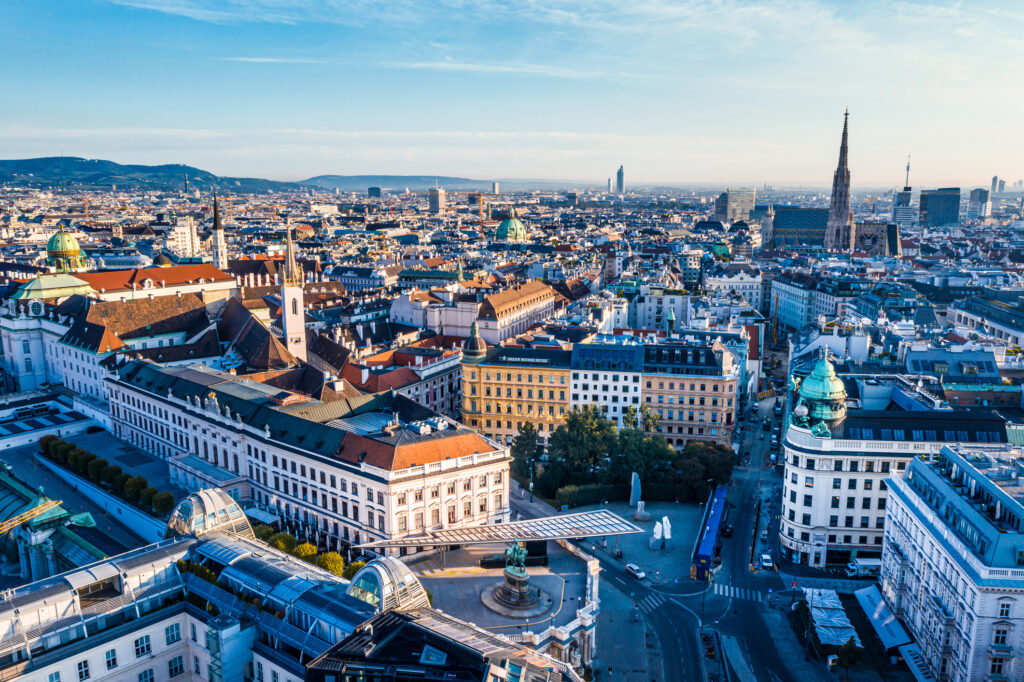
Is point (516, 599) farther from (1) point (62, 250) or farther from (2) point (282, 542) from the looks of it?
(1) point (62, 250)

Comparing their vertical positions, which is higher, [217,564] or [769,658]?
[217,564]

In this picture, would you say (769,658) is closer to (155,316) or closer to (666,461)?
(666,461)

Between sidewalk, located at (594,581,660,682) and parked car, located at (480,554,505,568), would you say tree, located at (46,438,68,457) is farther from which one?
sidewalk, located at (594,581,660,682)

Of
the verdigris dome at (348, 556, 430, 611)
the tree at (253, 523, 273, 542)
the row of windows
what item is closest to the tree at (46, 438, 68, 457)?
the tree at (253, 523, 273, 542)

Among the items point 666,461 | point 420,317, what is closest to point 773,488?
point 666,461

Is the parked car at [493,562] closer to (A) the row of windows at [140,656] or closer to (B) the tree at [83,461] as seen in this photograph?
(A) the row of windows at [140,656]

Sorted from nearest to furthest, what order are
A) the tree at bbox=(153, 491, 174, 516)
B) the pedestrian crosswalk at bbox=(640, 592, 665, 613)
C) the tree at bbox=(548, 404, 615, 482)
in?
the pedestrian crosswalk at bbox=(640, 592, 665, 613) → the tree at bbox=(153, 491, 174, 516) → the tree at bbox=(548, 404, 615, 482)

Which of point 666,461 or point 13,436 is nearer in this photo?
point 666,461
